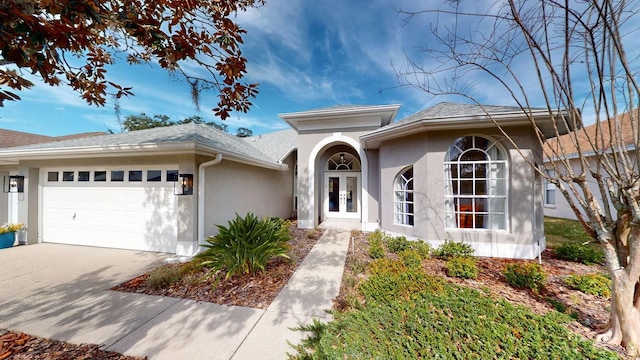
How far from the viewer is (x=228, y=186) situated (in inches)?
302

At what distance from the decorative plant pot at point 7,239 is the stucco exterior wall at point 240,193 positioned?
6.76 metres

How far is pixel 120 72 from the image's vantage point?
16.5 ft

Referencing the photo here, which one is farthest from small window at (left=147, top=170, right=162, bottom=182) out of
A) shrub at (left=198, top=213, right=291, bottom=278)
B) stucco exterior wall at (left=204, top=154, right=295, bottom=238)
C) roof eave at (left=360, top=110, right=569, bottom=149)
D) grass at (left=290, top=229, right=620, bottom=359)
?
roof eave at (left=360, top=110, right=569, bottom=149)

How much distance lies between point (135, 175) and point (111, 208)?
4.79ft

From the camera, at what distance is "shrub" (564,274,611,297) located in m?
3.91

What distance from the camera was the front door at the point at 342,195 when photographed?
11211 millimetres

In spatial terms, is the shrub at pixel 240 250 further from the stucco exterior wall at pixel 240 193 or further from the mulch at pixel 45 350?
the mulch at pixel 45 350

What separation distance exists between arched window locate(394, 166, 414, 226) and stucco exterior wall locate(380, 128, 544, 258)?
0.30 m

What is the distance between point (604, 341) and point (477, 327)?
187 cm

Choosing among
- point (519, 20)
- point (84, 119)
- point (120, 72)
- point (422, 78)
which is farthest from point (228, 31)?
point (84, 119)

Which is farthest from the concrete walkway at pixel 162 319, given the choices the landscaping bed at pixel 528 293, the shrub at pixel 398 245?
the shrub at pixel 398 245

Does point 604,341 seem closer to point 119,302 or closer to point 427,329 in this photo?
point 427,329

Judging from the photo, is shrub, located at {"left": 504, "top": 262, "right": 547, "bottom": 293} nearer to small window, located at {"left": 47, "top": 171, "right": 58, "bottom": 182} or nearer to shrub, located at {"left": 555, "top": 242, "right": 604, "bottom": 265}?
shrub, located at {"left": 555, "top": 242, "right": 604, "bottom": 265}

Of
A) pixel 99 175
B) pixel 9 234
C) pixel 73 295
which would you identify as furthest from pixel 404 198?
pixel 9 234
